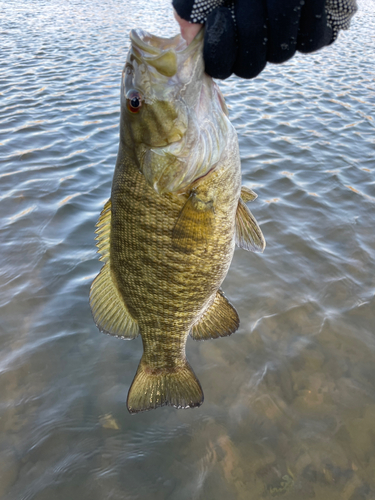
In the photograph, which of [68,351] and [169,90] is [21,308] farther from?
[169,90]

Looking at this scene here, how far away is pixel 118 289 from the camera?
2309mm

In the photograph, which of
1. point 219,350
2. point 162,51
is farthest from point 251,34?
point 219,350

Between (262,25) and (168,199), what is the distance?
2.71 feet

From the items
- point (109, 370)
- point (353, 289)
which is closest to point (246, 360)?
point (109, 370)

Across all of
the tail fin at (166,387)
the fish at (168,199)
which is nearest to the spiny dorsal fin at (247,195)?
the fish at (168,199)

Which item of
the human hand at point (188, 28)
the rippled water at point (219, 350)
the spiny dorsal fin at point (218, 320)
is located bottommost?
the rippled water at point (219, 350)

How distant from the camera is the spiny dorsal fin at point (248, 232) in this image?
2197 millimetres

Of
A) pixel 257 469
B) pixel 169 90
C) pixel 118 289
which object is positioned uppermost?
pixel 169 90

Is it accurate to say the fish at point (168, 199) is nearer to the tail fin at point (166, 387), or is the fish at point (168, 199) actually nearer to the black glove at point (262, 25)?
the black glove at point (262, 25)

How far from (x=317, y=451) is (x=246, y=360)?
34.3 inches

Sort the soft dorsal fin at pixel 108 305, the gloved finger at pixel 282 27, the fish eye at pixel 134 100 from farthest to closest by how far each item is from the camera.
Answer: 1. the soft dorsal fin at pixel 108 305
2. the fish eye at pixel 134 100
3. the gloved finger at pixel 282 27

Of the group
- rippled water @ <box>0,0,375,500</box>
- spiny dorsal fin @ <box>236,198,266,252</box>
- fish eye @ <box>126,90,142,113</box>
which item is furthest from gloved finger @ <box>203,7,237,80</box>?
rippled water @ <box>0,0,375,500</box>

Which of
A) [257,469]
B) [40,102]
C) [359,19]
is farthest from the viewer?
[359,19]

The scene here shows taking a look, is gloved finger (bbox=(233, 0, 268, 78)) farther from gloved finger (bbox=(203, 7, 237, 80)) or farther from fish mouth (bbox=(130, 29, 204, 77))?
fish mouth (bbox=(130, 29, 204, 77))
